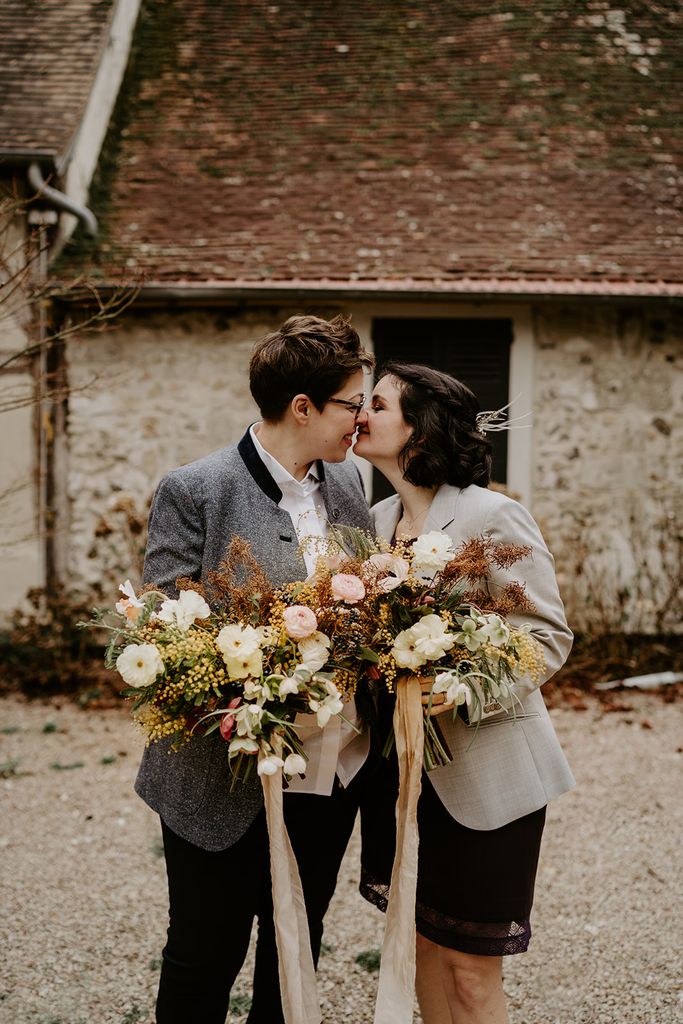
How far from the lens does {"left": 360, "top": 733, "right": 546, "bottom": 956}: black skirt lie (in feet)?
7.46

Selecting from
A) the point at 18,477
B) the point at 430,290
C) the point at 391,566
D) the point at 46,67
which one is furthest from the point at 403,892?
the point at 46,67

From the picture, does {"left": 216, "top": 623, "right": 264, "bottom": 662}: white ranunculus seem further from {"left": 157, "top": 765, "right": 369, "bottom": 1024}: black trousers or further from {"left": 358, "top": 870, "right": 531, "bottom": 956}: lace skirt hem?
{"left": 358, "top": 870, "right": 531, "bottom": 956}: lace skirt hem

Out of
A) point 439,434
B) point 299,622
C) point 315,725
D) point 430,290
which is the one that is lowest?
point 430,290

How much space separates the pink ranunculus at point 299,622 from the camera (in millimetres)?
1949

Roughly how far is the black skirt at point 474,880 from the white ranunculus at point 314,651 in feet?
1.75

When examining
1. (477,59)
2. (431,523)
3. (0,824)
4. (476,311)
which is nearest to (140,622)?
(431,523)

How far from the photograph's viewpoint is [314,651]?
1.99 m

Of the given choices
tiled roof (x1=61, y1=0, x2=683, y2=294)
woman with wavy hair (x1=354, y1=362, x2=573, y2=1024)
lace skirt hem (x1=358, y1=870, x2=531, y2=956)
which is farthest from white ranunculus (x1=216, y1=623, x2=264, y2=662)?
tiled roof (x1=61, y1=0, x2=683, y2=294)

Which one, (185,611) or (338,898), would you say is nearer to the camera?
(185,611)

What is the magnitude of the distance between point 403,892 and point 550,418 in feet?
20.2

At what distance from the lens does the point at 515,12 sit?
9.43m

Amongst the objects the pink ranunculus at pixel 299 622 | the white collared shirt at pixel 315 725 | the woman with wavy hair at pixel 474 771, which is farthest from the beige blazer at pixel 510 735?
the pink ranunculus at pixel 299 622

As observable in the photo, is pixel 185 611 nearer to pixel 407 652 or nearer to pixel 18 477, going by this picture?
pixel 407 652

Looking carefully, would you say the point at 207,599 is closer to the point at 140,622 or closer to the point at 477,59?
the point at 140,622
